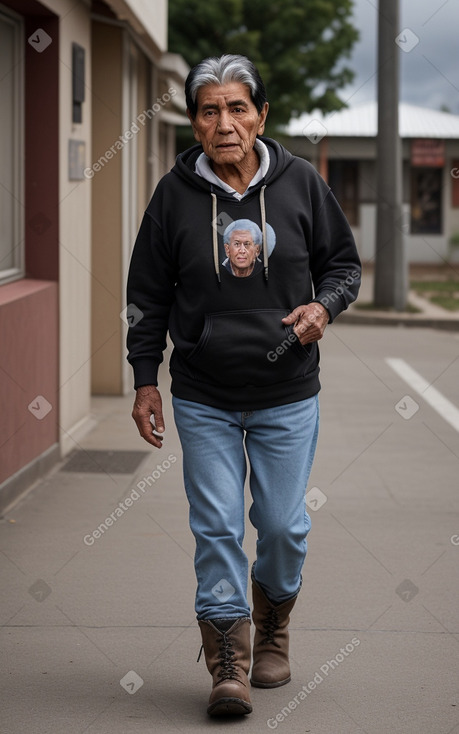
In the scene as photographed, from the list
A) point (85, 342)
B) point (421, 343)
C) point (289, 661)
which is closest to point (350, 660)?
point (289, 661)

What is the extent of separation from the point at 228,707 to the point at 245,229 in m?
1.46

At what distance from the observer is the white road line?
32.9 feet

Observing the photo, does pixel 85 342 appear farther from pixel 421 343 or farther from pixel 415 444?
pixel 421 343

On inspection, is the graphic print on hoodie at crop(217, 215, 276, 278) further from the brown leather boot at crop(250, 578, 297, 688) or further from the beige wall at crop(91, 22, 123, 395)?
the beige wall at crop(91, 22, 123, 395)

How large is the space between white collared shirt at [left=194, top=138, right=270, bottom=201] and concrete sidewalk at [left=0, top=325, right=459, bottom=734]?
1.63 meters

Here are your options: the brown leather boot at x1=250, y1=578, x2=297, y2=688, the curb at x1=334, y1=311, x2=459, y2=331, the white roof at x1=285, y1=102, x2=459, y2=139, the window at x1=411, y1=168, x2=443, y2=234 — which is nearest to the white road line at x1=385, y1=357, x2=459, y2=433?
the curb at x1=334, y1=311, x2=459, y2=331

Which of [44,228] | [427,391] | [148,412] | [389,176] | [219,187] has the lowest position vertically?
[427,391]

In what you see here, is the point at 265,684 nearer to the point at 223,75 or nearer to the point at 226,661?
the point at 226,661

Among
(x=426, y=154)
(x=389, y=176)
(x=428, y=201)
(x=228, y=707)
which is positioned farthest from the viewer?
(x=428, y=201)

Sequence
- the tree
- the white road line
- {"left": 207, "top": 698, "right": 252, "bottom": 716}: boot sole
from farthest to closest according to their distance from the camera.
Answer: the tree → the white road line → {"left": 207, "top": 698, "right": 252, "bottom": 716}: boot sole

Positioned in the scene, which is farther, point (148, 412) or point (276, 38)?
point (276, 38)

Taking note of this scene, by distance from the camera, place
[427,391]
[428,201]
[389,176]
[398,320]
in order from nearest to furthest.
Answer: [427,391] → [398,320] → [389,176] → [428,201]

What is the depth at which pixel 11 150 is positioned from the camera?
25.3 ft

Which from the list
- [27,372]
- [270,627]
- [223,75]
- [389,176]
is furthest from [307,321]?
[389,176]
